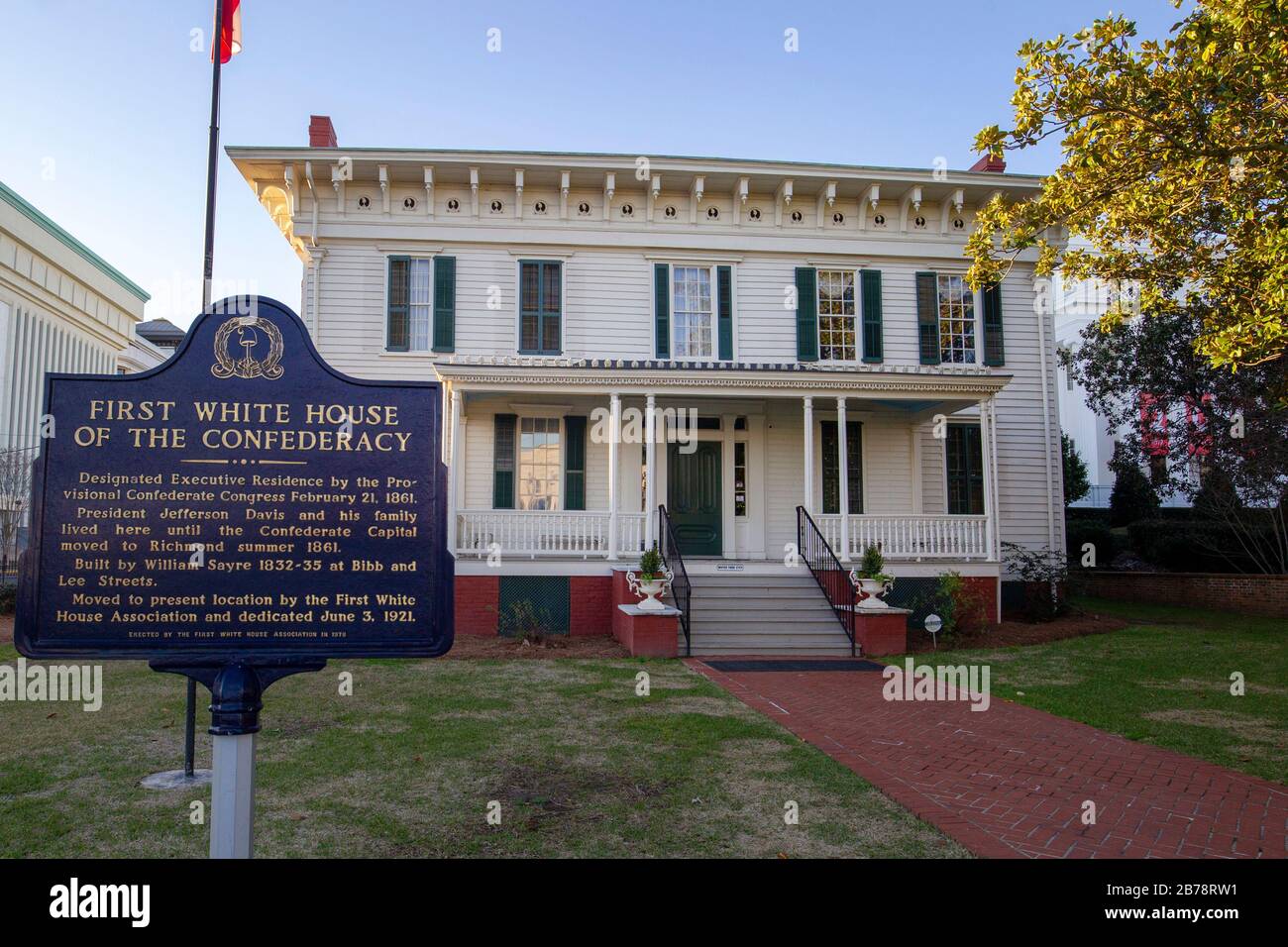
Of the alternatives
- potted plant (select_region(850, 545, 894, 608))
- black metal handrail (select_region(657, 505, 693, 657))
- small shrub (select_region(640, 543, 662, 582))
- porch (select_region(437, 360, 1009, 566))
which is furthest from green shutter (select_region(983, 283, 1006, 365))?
small shrub (select_region(640, 543, 662, 582))

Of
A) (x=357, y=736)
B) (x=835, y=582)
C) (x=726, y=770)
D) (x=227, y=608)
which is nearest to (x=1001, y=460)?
(x=835, y=582)

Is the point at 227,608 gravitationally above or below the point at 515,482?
below

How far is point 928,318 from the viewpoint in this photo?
59.2 ft

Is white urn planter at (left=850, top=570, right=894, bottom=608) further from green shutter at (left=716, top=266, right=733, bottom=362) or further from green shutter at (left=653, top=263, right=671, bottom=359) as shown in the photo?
green shutter at (left=653, top=263, right=671, bottom=359)

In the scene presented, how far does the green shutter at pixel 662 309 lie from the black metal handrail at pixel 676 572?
3663mm

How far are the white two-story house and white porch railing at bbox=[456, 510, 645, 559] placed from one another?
14cm

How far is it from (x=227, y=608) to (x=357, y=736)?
422 cm

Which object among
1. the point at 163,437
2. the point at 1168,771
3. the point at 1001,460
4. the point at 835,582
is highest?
the point at 1001,460

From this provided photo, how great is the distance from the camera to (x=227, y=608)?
3.65 m

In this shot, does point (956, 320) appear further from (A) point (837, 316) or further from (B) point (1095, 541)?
(B) point (1095, 541)

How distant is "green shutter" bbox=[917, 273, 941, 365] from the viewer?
18.0 m

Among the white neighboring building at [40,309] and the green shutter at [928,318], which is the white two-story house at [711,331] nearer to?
the green shutter at [928,318]
